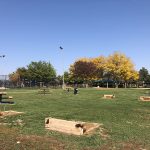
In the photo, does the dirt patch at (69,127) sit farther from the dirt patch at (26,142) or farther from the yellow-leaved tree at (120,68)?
the yellow-leaved tree at (120,68)

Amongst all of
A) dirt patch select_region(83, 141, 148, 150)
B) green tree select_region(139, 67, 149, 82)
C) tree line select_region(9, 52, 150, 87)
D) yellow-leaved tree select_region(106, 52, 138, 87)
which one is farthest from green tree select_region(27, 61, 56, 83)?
dirt patch select_region(83, 141, 148, 150)

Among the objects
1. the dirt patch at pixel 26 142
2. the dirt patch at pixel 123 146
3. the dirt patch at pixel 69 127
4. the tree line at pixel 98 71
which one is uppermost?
the tree line at pixel 98 71

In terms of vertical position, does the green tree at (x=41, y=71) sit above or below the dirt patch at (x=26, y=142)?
above

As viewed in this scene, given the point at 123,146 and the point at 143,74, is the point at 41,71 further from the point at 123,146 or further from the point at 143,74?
the point at 123,146

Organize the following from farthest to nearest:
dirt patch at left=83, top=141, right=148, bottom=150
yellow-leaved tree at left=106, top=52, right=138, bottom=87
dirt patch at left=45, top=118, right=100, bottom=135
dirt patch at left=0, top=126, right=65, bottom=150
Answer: yellow-leaved tree at left=106, top=52, right=138, bottom=87
dirt patch at left=45, top=118, right=100, bottom=135
dirt patch at left=83, top=141, right=148, bottom=150
dirt patch at left=0, top=126, right=65, bottom=150

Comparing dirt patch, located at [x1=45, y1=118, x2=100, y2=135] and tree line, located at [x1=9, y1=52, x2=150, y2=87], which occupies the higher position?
tree line, located at [x1=9, y1=52, x2=150, y2=87]

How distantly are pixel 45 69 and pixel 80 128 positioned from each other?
94386 mm

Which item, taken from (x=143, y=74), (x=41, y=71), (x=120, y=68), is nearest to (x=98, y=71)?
(x=120, y=68)

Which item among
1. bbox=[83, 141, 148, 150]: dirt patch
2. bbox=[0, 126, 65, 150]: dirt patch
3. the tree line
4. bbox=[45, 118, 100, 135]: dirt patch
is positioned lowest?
bbox=[83, 141, 148, 150]: dirt patch

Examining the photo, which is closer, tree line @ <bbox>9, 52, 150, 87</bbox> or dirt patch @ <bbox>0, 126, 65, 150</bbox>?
dirt patch @ <bbox>0, 126, 65, 150</bbox>

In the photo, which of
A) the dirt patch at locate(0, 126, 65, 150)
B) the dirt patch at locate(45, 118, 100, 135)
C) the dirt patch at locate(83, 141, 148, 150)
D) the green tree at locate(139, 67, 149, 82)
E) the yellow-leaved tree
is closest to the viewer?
the dirt patch at locate(0, 126, 65, 150)

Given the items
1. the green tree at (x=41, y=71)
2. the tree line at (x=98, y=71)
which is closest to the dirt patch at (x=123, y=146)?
the tree line at (x=98, y=71)

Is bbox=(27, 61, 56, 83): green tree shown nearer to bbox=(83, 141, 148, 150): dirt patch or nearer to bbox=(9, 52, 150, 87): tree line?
bbox=(9, 52, 150, 87): tree line

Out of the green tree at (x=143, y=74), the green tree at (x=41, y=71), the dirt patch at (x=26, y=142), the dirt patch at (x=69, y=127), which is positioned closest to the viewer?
the dirt patch at (x=26, y=142)
